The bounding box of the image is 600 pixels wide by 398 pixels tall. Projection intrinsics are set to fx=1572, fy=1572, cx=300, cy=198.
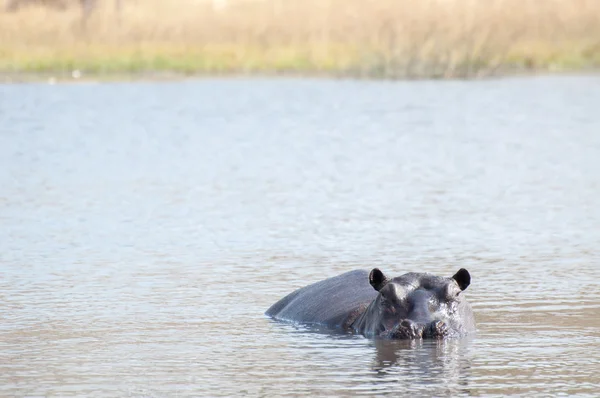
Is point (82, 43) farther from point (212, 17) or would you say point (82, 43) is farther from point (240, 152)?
point (240, 152)

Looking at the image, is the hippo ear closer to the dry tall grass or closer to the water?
the water

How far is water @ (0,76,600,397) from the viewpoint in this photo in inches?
318

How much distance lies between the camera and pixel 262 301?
10.2 meters

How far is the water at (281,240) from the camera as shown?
26.5 feet

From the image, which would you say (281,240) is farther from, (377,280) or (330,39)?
(330,39)

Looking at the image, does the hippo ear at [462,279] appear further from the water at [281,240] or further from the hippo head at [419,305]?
the water at [281,240]

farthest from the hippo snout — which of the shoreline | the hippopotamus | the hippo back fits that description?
the shoreline

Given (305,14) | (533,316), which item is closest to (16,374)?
(533,316)

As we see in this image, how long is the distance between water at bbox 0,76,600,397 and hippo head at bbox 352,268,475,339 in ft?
0.32

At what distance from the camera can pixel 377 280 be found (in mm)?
8523

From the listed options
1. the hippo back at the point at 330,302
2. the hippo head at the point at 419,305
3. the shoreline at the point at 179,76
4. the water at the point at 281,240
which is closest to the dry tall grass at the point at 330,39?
the shoreline at the point at 179,76

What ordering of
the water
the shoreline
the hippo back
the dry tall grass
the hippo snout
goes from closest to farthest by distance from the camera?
the water, the hippo snout, the hippo back, the dry tall grass, the shoreline

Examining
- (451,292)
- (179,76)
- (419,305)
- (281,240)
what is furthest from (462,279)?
(179,76)

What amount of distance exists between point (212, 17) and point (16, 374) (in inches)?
1458
